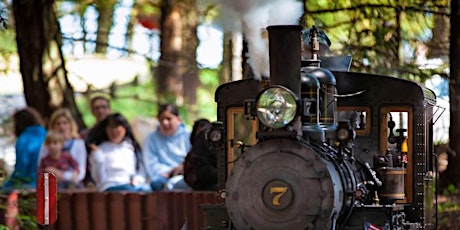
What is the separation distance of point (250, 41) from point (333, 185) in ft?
7.41

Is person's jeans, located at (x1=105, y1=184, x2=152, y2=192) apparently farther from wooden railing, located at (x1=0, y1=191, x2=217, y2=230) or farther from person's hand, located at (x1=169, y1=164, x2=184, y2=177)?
person's hand, located at (x1=169, y1=164, x2=184, y2=177)

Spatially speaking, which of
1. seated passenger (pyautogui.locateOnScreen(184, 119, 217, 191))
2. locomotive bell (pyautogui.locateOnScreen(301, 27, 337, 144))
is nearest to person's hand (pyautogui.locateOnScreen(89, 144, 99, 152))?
seated passenger (pyautogui.locateOnScreen(184, 119, 217, 191))

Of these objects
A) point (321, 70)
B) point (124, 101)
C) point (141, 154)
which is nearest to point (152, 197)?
point (141, 154)

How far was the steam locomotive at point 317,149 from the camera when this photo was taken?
376 inches

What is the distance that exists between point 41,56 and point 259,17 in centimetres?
765

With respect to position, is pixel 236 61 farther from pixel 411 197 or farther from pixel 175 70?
pixel 411 197

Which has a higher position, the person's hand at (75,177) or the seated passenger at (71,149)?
the seated passenger at (71,149)

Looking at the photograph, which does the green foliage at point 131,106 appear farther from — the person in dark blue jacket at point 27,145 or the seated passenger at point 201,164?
the seated passenger at point 201,164

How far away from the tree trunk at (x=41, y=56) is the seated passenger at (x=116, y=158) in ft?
9.84

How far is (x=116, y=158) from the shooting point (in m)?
15.3

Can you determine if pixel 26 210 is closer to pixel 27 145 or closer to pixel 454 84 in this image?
pixel 27 145

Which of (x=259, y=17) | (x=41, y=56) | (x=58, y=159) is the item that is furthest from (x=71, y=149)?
(x=259, y=17)

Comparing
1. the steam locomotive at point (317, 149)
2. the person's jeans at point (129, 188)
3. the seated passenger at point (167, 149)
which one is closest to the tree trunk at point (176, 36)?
the seated passenger at point (167, 149)

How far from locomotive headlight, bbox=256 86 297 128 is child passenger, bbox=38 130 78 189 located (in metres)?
6.01
